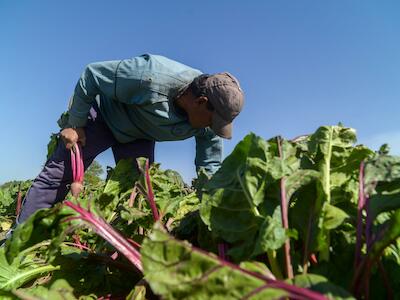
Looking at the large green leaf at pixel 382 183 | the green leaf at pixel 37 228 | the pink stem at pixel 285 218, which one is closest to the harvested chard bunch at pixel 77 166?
the green leaf at pixel 37 228

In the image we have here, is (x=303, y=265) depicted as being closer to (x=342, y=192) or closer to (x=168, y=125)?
(x=342, y=192)

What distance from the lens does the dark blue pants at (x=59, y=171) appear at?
3777 mm

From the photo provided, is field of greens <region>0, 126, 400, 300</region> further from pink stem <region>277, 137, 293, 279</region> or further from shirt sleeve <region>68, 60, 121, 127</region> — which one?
shirt sleeve <region>68, 60, 121, 127</region>

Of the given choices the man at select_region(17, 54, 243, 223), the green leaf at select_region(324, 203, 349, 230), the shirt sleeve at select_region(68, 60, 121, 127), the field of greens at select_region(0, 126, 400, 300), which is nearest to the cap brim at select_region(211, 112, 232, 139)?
the man at select_region(17, 54, 243, 223)

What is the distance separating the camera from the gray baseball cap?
11.2 feet

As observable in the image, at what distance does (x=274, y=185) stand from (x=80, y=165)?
2.48 metres

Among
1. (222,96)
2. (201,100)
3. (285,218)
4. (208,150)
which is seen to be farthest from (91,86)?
(285,218)

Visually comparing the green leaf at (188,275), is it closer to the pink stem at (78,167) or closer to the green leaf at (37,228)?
the green leaf at (37,228)

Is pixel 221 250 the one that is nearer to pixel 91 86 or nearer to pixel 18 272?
pixel 18 272

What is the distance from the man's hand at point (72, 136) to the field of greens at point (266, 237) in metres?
1.87

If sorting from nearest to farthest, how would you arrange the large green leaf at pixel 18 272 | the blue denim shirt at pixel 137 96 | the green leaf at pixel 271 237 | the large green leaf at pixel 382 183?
the green leaf at pixel 271 237 → the large green leaf at pixel 382 183 → the large green leaf at pixel 18 272 → the blue denim shirt at pixel 137 96

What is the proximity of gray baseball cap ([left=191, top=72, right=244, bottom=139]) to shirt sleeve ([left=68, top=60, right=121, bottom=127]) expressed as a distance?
2.61 feet

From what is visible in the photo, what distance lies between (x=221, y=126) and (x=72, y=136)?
4.60 feet

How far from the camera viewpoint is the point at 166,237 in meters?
1.09
